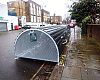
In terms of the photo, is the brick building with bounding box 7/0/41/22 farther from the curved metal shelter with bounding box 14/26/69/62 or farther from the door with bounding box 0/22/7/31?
the curved metal shelter with bounding box 14/26/69/62

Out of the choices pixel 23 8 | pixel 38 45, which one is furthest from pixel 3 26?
pixel 38 45

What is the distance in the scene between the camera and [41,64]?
764 cm

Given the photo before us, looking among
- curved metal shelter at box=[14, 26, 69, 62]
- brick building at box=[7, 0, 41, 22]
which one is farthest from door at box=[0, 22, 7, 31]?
curved metal shelter at box=[14, 26, 69, 62]

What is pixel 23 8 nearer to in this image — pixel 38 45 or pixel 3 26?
pixel 3 26

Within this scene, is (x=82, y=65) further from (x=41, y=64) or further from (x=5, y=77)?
(x=5, y=77)

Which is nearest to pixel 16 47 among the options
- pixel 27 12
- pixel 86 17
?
pixel 86 17

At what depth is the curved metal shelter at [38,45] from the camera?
25.5ft

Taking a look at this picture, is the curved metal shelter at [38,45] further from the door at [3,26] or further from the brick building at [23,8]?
the brick building at [23,8]

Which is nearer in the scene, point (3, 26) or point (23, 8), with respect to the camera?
point (3, 26)

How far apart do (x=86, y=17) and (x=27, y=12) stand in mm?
59601

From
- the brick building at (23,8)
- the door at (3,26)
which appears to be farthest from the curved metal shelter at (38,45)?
the brick building at (23,8)

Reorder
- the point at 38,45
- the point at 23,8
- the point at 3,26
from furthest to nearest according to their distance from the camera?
1. the point at 23,8
2. the point at 3,26
3. the point at 38,45

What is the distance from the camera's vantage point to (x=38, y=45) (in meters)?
8.41

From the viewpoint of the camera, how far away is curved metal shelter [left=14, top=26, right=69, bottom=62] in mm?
7775
